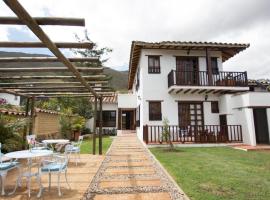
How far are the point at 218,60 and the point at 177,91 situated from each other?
3828 millimetres

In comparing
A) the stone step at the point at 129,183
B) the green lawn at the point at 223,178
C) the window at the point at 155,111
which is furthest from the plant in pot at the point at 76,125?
the stone step at the point at 129,183

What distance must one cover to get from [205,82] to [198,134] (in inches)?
138

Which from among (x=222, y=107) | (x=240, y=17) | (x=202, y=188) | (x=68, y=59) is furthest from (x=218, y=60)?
(x=68, y=59)

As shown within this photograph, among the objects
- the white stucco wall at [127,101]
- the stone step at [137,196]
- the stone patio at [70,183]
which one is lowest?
the stone step at [137,196]

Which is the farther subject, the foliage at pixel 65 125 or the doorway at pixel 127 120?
the doorway at pixel 127 120

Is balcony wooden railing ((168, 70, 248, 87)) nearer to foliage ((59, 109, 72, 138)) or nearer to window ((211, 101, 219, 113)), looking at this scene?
window ((211, 101, 219, 113))

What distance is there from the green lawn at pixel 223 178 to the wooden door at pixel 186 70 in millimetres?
6498

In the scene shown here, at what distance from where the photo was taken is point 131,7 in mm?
7469

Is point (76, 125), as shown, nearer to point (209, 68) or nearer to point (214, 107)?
point (214, 107)

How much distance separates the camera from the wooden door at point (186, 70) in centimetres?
1329

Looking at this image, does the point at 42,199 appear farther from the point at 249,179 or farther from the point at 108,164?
the point at 249,179

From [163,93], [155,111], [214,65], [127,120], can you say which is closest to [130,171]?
[155,111]

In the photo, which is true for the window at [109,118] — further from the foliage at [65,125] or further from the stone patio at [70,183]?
the stone patio at [70,183]

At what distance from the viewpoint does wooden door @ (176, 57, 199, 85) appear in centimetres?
1329
